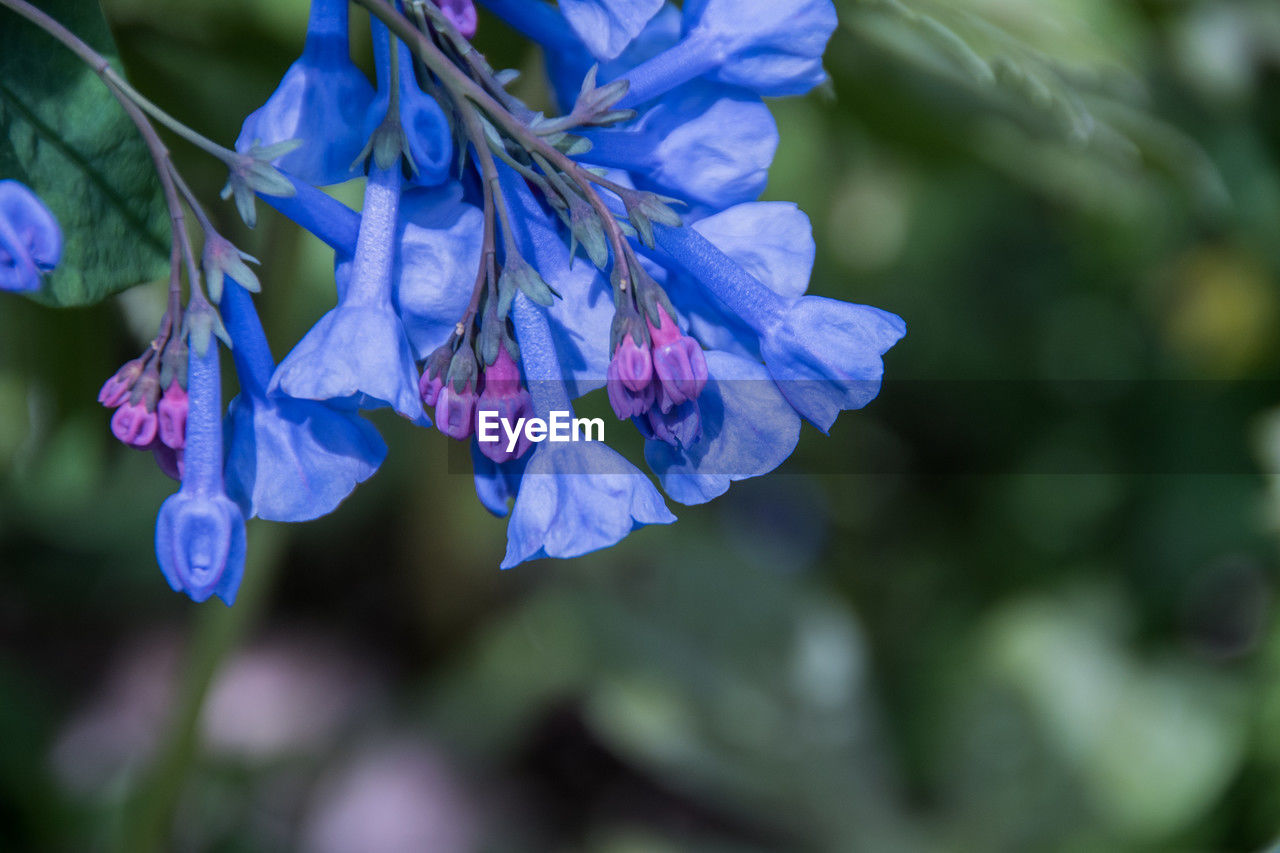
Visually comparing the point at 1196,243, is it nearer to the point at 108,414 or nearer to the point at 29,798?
the point at 108,414

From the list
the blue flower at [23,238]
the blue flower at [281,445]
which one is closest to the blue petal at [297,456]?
the blue flower at [281,445]

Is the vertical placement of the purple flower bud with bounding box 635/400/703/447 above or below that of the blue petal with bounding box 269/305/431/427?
below

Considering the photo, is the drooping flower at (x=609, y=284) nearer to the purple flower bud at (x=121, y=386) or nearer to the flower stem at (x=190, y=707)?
the purple flower bud at (x=121, y=386)

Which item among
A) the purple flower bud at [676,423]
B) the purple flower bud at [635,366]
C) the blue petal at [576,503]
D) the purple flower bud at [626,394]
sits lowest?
the blue petal at [576,503]

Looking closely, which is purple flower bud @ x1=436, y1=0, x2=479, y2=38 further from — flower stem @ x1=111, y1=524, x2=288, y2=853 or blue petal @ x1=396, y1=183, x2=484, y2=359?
flower stem @ x1=111, y1=524, x2=288, y2=853

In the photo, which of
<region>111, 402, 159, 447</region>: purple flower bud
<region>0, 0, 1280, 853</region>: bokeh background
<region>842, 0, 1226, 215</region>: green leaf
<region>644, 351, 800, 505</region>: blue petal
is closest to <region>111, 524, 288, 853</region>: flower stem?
<region>0, 0, 1280, 853</region>: bokeh background

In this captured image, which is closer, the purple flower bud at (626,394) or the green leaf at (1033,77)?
the purple flower bud at (626,394)

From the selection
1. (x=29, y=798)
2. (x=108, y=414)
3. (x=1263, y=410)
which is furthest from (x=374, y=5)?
(x=1263, y=410)
